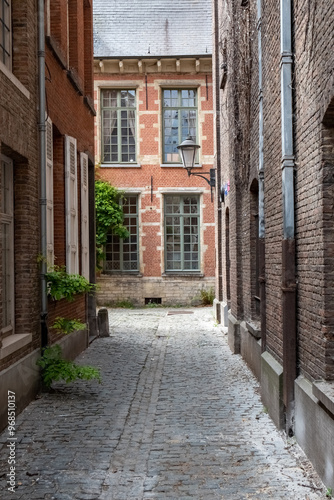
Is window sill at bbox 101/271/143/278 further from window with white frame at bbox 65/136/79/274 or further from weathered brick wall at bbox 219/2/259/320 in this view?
window with white frame at bbox 65/136/79/274

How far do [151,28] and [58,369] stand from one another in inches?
721

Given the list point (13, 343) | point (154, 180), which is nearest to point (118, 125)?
point (154, 180)

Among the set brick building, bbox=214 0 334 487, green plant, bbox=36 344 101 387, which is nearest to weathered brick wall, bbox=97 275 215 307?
brick building, bbox=214 0 334 487

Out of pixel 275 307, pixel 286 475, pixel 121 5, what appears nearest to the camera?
pixel 286 475

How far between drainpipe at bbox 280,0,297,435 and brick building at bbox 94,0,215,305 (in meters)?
16.0

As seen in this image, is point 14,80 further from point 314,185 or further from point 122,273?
point 122,273

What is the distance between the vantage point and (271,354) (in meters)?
7.02

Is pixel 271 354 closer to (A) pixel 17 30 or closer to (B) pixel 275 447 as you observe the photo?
(B) pixel 275 447

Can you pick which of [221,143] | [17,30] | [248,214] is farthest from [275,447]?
[221,143]

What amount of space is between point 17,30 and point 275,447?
560 cm

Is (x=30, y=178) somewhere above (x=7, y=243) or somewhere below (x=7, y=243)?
above

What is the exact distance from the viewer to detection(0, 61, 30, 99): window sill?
647 centimetres

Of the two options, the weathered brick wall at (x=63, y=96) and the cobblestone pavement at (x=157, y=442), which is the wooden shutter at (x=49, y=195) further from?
the cobblestone pavement at (x=157, y=442)

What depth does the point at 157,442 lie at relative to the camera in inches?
228
